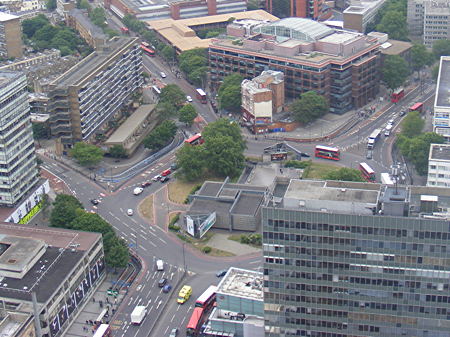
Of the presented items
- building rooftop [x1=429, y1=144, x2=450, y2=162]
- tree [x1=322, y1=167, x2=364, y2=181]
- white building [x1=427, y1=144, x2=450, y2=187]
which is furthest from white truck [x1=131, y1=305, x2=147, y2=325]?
building rooftop [x1=429, y1=144, x2=450, y2=162]

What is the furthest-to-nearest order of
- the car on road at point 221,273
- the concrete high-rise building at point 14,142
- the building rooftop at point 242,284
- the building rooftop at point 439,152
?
the building rooftop at point 439,152 < the concrete high-rise building at point 14,142 < the car on road at point 221,273 < the building rooftop at point 242,284

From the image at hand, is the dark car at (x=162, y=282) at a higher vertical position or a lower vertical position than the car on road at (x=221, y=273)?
lower

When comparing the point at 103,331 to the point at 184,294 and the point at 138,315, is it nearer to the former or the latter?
the point at 138,315

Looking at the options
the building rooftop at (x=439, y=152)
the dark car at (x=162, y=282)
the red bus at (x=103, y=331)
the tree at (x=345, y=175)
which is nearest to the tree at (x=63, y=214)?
the dark car at (x=162, y=282)

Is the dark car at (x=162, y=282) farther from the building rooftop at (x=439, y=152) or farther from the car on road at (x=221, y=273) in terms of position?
the building rooftop at (x=439, y=152)

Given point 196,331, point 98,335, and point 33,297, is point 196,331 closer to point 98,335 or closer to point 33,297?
point 98,335

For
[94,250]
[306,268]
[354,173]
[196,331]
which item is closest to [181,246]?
[94,250]

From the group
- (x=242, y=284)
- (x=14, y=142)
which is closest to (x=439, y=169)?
(x=242, y=284)
